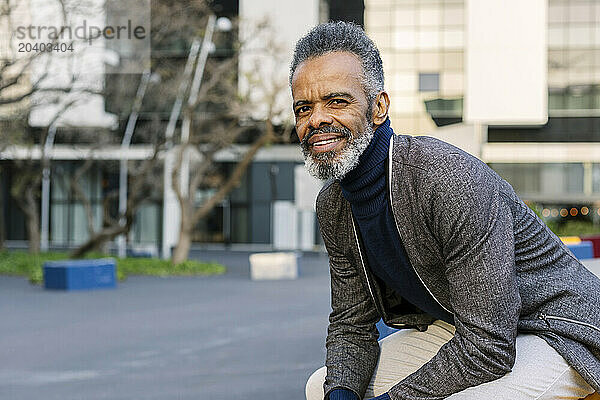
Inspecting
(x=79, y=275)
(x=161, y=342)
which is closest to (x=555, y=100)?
(x=79, y=275)

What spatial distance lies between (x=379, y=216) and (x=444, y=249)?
0.24m

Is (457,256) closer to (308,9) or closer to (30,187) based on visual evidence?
(30,187)

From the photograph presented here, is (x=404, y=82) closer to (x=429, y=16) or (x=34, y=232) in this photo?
(x=429, y=16)

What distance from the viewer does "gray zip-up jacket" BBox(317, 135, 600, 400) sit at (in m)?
2.25

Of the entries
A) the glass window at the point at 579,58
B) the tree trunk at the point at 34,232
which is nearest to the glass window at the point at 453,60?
the glass window at the point at 579,58

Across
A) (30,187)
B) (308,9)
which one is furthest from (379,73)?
(308,9)

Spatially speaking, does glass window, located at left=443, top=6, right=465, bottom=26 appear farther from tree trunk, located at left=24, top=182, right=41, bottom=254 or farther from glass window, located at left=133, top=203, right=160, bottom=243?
tree trunk, located at left=24, top=182, right=41, bottom=254

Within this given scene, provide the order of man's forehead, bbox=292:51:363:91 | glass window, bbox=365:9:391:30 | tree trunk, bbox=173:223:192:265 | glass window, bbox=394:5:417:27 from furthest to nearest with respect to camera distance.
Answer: glass window, bbox=365:9:391:30 < glass window, bbox=394:5:417:27 < tree trunk, bbox=173:223:192:265 < man's forehead, bbox=292:51:363:91

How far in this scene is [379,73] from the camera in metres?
2.52

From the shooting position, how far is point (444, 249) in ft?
7.65

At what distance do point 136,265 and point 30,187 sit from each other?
410 centimetres

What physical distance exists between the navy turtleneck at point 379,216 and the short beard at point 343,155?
3 centimetres

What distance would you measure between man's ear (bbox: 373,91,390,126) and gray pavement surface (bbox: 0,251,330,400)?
3929mm

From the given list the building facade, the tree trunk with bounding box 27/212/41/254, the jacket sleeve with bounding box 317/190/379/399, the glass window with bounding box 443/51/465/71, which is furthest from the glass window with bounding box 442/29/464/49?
the jacket sleeve with bounding box 317/190/379/399
